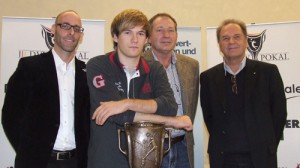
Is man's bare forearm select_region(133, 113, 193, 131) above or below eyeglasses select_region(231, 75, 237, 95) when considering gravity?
below

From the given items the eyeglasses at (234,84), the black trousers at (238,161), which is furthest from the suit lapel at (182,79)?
the black trousers at (238,161)

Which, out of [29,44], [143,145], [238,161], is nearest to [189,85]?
[238,161]

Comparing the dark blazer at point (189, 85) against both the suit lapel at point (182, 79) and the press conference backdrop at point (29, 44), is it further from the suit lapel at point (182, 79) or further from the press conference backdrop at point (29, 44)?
the press conference backdrop at point (29, 44)

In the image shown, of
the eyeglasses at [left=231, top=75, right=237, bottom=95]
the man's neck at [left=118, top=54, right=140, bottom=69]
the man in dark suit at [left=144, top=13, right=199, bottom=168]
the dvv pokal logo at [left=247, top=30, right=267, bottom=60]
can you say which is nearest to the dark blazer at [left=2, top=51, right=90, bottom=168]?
the man's neck at [left=118, top=54, right=140, bottom=69]

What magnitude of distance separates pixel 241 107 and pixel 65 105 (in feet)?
5.63

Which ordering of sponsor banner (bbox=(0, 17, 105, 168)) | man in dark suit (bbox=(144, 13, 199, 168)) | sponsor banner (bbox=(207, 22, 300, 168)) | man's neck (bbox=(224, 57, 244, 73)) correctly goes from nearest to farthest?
man in dark suit (bbox=(144, 13, 199, 168)) < man's neck (bbox=(224, 57, 244, 73)) < sponsor banner (bbox=(0, 17, 105, 168)) < sponsor banner (bbox=(207, 22, 300, 168))

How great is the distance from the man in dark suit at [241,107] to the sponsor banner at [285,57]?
171 cm

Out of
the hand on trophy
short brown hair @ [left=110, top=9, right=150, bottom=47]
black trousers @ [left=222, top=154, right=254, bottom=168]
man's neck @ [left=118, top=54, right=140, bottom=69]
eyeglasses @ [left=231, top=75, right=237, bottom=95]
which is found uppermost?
short brown hair @ [left=110, top=9, right=150, bottom=47]

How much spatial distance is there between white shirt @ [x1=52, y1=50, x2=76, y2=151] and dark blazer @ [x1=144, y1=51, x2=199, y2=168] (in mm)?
915

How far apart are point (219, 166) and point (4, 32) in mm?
3479

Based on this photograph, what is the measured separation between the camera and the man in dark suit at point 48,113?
2734 mm

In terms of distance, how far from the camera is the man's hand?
226cm

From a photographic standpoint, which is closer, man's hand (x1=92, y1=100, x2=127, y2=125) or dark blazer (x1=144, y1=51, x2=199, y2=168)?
man's hand (x1=92, y1=100, x2=127, y2=125)

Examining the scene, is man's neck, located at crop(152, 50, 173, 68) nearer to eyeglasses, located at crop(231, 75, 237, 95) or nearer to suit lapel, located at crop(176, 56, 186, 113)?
suit lapel, located at crop(176, 56, 186, 113)
